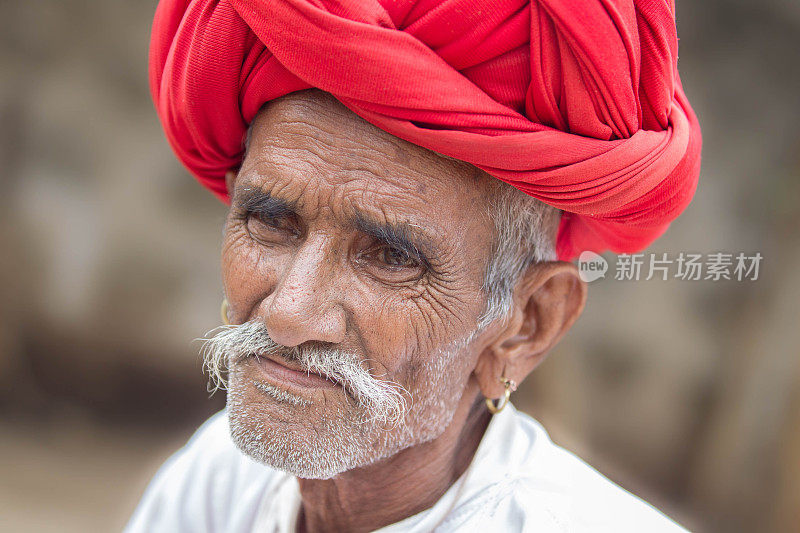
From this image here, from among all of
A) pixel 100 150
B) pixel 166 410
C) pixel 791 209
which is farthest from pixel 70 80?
pixel 791 209

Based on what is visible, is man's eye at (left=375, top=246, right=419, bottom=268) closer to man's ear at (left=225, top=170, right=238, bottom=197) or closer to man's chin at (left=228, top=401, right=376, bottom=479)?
man's chin at (left=228, top=401, right=376, bottom=479)

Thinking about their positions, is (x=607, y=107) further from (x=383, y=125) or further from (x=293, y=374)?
(x=293, y=374)

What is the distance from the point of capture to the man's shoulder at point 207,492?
231cm

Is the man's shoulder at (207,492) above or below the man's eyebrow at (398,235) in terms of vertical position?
below

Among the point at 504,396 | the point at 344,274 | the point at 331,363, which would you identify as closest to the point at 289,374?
the point at 331,363

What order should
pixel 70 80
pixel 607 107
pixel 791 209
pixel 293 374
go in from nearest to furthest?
pixel 607 107 → pixel 293 374 → pixel 791 209 → pixel 70 80

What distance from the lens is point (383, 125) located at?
152cm

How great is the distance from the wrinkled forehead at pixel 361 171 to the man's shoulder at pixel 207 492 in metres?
1.13

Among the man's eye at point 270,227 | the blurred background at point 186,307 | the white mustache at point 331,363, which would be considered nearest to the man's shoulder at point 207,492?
the white mustache at point 331,363

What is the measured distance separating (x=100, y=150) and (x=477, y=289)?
4109 mm

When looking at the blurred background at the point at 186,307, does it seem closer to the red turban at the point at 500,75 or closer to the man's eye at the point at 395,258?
the red turban at the point at 500,75

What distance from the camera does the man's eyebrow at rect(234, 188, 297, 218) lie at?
5.36 ft

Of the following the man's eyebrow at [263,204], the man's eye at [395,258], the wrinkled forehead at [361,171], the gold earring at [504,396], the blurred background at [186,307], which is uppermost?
the wrinkled forehead at [361,171]

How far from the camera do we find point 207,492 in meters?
2.37
